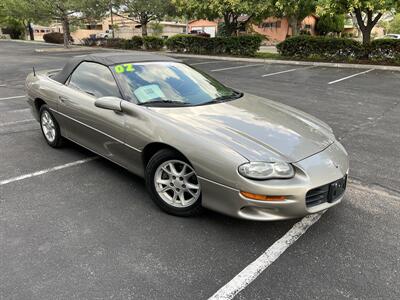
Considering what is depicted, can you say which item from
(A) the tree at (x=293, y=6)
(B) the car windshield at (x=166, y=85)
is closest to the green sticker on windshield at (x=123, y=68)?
(B) the car windshield at (x=166, y=85)

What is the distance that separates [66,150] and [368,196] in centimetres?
383

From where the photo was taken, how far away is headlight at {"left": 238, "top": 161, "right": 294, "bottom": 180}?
272cm

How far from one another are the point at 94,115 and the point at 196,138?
57.1 inches

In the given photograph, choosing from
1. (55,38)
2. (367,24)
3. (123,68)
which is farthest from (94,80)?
(55,38)

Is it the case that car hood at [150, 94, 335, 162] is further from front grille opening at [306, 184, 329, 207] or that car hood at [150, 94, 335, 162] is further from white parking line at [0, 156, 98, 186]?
white parking line at [0, 156, 98, 186]

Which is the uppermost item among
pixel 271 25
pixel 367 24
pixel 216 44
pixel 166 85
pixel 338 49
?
pixel 271 25

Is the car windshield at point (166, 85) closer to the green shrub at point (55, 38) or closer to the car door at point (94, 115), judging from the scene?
the car door at point (94, 115)

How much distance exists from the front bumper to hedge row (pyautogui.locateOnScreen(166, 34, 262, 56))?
18.4 m

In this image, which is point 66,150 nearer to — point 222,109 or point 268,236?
point 222,109

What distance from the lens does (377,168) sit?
4484mm

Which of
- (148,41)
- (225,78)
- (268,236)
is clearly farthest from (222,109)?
(148,41)

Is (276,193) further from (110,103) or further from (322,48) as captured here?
(322,48)

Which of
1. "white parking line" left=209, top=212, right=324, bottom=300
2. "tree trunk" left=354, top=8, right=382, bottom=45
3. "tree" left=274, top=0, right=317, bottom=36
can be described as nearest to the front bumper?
"white parking line" left=209, top=212, right=324, bottom=300

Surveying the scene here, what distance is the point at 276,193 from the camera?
2689mm
